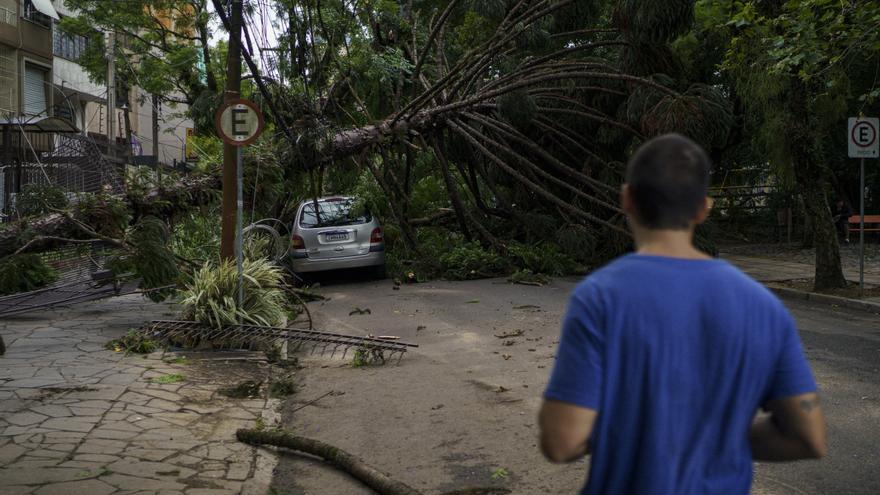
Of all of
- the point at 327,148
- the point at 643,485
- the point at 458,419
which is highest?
the point at 327,148

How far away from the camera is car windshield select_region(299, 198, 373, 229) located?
17.0 metres

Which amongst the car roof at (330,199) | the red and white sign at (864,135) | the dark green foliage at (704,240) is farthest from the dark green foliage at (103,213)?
the red and white sign at (864,135)

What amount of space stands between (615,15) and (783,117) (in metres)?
3.77

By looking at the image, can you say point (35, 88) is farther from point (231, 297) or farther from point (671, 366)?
point (671, 366)

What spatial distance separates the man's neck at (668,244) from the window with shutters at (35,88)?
33.3m

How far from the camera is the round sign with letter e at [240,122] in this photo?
10797 mm

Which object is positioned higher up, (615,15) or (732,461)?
(615,15)

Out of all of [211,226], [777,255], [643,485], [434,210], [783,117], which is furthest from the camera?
[777,255]

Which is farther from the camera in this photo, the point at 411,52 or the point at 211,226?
the point at 411,52

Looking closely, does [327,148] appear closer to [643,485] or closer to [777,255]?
[777,255]

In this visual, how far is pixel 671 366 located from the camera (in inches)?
76.9

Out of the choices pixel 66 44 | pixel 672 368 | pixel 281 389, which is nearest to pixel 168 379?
pixel 281 389

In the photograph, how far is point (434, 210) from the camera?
20.8m

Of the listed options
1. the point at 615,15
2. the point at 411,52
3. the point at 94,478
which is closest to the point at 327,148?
the point at 411,52
